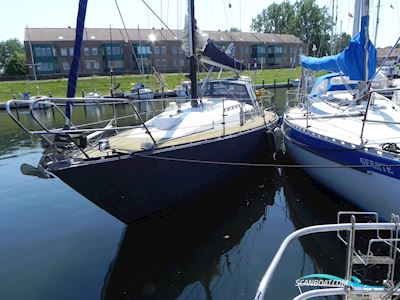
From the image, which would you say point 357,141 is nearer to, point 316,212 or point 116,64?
point 316,212

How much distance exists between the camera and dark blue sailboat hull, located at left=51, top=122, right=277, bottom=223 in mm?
6367

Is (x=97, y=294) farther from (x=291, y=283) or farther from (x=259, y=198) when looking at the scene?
(x=259, y=198)

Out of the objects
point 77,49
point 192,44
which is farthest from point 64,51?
point 77,49

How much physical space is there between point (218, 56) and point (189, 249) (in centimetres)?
638

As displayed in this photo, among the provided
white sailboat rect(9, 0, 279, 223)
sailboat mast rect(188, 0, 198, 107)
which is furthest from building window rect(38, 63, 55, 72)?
sailboat mast rect(188, 0, 198, 107)

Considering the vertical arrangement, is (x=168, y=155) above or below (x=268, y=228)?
above


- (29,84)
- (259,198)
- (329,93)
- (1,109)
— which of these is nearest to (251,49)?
(29,84)

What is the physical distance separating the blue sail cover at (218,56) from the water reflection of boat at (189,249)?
4125mm

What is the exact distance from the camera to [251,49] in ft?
238

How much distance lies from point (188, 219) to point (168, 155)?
5.85ft

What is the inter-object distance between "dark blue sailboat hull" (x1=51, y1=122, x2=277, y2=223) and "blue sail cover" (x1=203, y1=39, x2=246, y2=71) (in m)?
2.95

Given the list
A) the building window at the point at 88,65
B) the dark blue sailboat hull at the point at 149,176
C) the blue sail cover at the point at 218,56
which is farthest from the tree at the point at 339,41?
the building window at the point at 88,65

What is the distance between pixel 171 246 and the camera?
22.9ft

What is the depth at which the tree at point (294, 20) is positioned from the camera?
275ft
